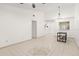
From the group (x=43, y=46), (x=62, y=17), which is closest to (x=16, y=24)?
(x=43, y=46)

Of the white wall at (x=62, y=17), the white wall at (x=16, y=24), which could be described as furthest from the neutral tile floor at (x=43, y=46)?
the white wall at (x=62, y=17)

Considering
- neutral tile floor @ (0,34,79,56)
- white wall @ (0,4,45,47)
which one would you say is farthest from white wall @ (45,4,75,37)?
neutral tile floor @ (0,34,79,56)

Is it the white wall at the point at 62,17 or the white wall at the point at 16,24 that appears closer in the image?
the white wall at the point at 62,17

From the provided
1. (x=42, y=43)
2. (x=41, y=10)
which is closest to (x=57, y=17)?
(x=41, y=10)

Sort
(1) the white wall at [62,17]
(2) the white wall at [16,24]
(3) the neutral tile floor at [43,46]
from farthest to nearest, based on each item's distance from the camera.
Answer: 1. (2) the white wall at [16,24]
2. (3) the neutral tile floor at [43,46]
3. (1) the white wall at [62,17]

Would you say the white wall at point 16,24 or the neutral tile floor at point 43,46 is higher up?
the white wall at point 16,24

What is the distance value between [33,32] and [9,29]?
4.36 ft

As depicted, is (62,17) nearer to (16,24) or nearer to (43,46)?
(43,46)

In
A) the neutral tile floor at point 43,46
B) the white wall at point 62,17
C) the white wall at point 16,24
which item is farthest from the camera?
the white wall at point 16,24

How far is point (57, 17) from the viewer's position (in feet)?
15.4

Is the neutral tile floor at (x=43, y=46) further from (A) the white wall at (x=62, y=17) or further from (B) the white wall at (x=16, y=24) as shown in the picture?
(A) the white wall at (x=62, y=17)

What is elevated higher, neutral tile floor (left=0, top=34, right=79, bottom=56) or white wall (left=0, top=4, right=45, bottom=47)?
white wall (left=0, top=4, right=45, bottom=47)

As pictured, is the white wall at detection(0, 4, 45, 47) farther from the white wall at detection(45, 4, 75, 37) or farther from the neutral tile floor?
the white wall at detection(45, 4, 75, 37)

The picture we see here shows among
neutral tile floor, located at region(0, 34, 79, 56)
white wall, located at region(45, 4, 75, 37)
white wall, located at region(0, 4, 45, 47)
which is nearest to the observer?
white wall, located at region(45, 4, 75, 37)
